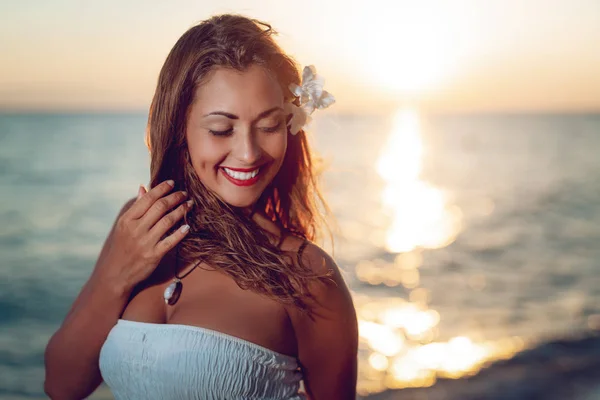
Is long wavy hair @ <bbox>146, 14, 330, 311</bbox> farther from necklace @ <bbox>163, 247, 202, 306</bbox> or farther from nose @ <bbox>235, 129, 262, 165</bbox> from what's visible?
nose @ <bbox>235, 129, 262, 165</bbox>

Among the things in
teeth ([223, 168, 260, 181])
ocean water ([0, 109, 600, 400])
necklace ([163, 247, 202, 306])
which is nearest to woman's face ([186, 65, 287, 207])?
teeth ([223, 168, 260, 181])

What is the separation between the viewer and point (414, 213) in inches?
850

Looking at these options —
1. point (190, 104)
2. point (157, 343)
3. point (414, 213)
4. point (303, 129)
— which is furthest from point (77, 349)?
point (414, 213)

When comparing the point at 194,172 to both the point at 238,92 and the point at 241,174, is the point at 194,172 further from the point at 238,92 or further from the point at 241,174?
the point at 238,92

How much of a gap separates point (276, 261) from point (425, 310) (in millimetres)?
8765

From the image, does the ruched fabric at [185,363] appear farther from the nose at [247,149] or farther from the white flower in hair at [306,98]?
the white flower in hair at [306,98]

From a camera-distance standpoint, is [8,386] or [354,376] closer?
[354,376]

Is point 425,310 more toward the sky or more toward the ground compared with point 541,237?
more toward the ground

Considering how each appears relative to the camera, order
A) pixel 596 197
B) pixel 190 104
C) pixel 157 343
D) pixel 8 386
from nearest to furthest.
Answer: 1. pixel 157 343
2. pixel 190 104
3. pixel 8 386
4. pixel 596 197

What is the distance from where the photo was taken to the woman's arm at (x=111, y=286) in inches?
101

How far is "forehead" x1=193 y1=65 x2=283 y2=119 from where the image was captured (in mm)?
2562

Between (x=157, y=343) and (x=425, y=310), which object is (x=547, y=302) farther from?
(x=157, y=343)

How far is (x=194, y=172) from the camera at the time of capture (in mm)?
2795

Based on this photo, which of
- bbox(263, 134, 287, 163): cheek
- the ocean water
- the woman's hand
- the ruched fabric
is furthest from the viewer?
the ocean water
